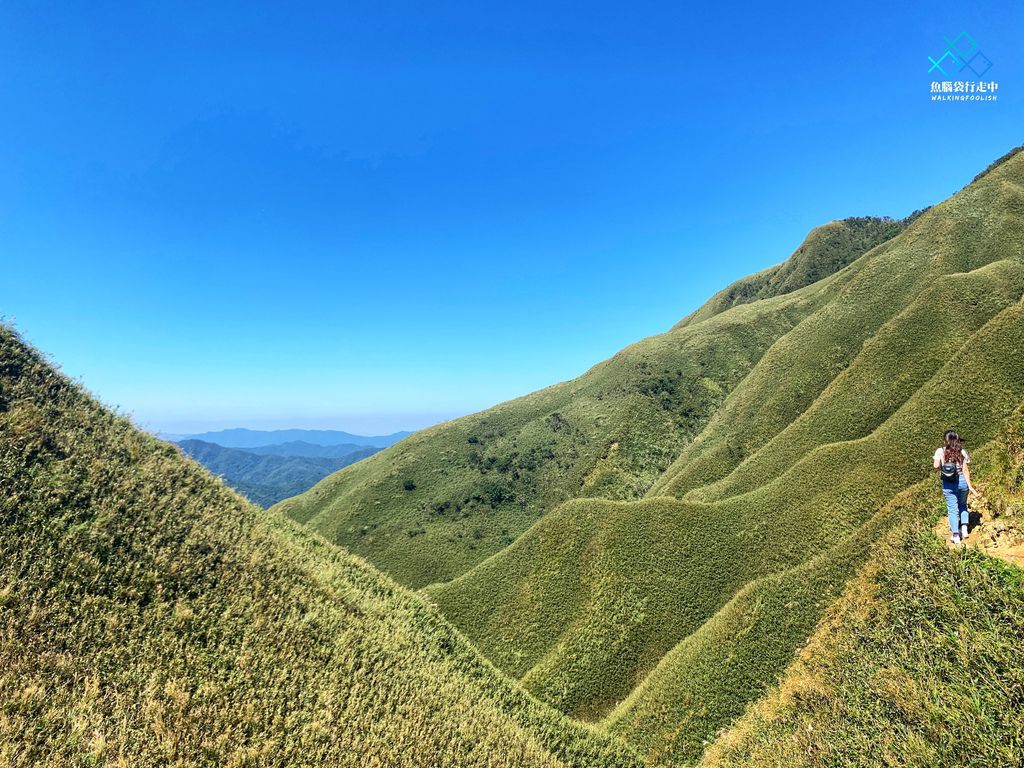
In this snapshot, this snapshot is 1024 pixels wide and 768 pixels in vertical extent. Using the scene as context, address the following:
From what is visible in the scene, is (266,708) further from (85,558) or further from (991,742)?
(991,742)

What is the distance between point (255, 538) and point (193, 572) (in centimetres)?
363

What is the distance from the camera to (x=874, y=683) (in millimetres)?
15234

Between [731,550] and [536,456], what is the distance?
81.7 meters

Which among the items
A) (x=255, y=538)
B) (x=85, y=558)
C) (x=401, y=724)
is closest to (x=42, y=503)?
(x=85, y=558)

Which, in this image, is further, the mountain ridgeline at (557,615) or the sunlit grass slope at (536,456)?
the sunlit grass slope at (536,456)

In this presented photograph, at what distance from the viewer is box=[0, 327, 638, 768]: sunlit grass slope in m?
10.6

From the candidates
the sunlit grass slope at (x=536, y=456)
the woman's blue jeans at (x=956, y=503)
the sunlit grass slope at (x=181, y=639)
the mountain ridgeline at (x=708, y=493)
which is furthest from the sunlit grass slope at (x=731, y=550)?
the sunlit grass slope at (x=536, y=456)

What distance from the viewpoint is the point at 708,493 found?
213ft

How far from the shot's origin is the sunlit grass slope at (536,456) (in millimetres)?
106000

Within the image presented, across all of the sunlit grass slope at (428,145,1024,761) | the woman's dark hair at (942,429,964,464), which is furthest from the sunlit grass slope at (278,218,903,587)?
the woman's dark hair at (942,429,964,464)

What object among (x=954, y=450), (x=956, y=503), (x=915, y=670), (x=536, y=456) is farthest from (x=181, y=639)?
(x=536, y=456)

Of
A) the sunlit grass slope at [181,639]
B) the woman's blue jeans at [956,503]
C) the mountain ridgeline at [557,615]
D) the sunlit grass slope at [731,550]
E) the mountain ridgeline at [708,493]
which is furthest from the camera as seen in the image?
the mountain ridgeline at [708,493]

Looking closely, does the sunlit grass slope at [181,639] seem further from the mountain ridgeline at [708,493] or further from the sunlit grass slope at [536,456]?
the sunlit grass slope at [536,456]

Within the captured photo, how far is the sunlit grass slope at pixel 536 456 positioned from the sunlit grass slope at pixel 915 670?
85.1 m
